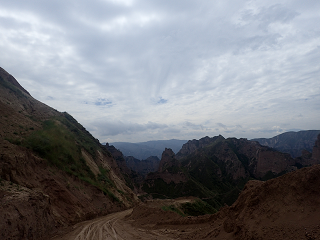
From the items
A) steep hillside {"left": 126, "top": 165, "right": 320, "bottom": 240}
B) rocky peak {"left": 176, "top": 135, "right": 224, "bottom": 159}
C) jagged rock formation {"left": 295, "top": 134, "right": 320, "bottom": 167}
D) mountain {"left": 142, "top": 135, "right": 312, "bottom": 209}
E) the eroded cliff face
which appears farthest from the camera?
rocky peak {"left": 176, "top": 135, "right": 224, "bottom": 159}

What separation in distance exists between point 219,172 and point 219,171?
0.78 m

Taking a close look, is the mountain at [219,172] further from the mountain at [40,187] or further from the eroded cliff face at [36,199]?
the eroded cliff face at [36,199]

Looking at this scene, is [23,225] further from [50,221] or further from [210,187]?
[210,187]

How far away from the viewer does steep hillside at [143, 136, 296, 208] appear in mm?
84062

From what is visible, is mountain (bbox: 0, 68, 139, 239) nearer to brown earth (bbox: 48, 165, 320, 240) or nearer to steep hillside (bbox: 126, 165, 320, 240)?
brown earth (bbox: 48, 165, 320, 240)

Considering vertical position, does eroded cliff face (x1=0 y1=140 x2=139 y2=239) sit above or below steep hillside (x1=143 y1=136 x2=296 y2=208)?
above

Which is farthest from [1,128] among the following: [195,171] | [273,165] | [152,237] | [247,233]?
[273,165]

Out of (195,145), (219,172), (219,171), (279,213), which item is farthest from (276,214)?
(195,145)

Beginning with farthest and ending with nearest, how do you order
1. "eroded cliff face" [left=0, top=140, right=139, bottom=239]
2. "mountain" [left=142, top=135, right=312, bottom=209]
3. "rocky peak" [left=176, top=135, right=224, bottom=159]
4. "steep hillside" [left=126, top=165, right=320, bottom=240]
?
"rocky peak" [left=176, top=135, right=224, bottom=159], "mountain" [left=142, top=135, right=312, bottom=209], "eroded cliff face" [left=0, top=140, right=139, bottom=239], "steep hillside" [left=126, top=165, right=320, bottom=240]

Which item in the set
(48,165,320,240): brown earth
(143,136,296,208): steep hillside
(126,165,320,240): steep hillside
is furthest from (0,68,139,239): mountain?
(143,136,296,208): steep hillside

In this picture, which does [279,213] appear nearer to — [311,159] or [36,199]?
[36,199]

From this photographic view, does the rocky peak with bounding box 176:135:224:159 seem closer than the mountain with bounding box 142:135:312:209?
No

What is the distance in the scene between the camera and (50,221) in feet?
42.5

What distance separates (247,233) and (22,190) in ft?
46.8
